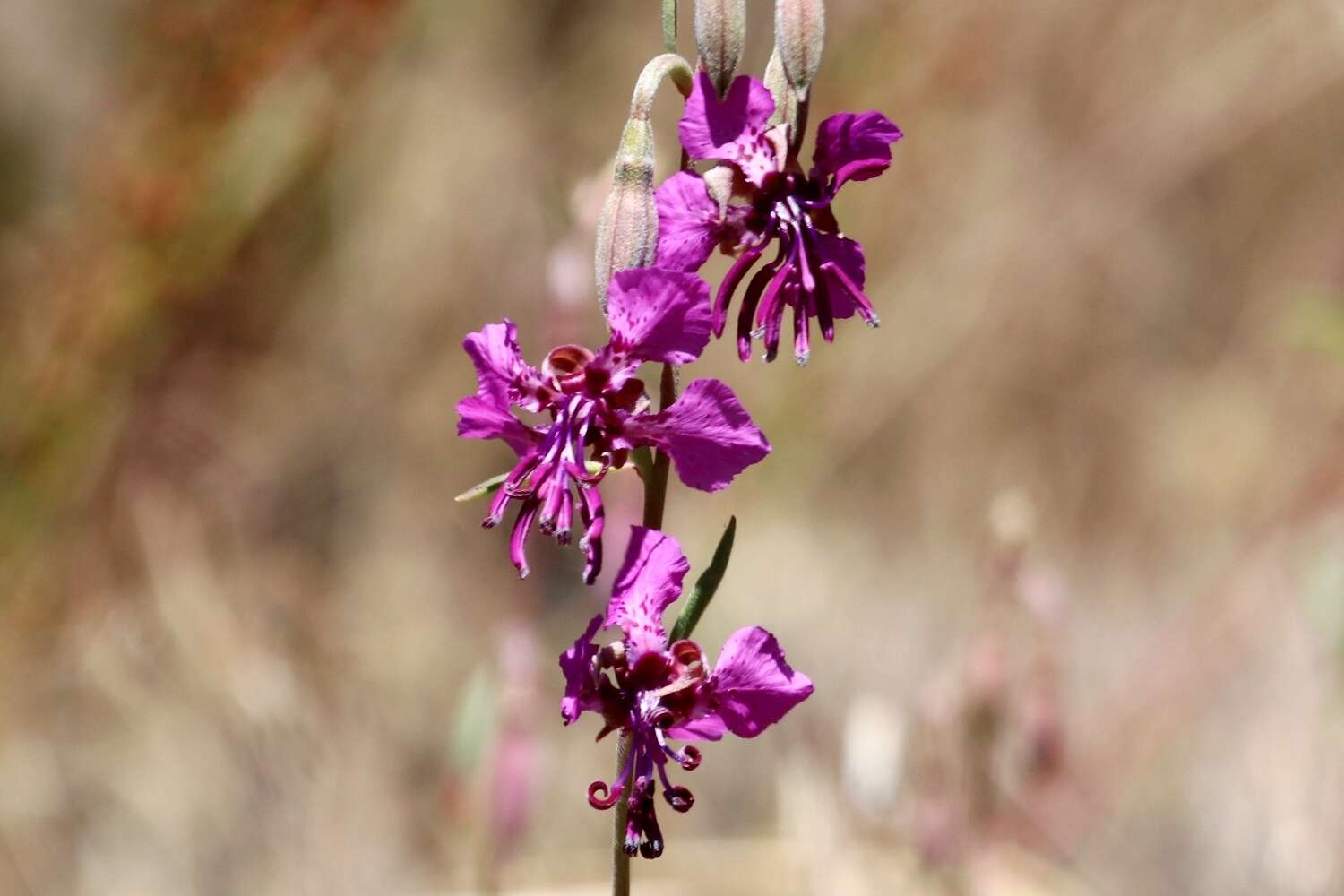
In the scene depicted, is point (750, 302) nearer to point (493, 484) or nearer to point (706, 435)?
point (706, 435)

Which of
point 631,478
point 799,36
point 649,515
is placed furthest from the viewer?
point 631,478

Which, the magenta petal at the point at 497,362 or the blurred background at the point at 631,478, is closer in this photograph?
the magenta petal at the point at 497,362

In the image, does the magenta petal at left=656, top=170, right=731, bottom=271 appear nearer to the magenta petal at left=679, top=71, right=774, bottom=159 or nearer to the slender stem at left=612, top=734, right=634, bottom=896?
the magenta petal at left=679, top=71, right=774, bottom=159

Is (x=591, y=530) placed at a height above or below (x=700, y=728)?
above

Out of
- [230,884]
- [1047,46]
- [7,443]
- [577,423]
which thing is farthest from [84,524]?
[1047,46]

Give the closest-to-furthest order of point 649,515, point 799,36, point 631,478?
1. point 799,36
2. point 649,515
3. point 631,478

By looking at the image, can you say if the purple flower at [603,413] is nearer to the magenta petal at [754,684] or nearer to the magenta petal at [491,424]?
the magenta petal at [491,424]

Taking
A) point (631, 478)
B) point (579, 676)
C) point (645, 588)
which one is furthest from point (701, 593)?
point (631, 478)

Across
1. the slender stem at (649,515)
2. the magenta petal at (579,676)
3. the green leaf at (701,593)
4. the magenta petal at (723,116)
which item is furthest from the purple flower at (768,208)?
the magenta petal at (579,676)
